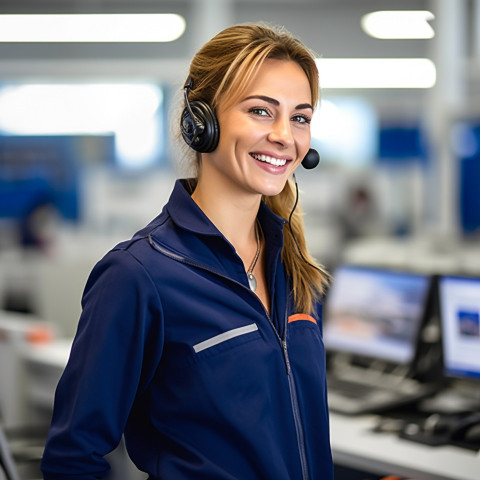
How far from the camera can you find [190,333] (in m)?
1.11

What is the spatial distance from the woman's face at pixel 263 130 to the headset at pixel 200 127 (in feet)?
0.06

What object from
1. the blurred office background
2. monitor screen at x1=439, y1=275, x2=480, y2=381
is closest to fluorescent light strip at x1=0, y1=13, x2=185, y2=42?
the blurred office background

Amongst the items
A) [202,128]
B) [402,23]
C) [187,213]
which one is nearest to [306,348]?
[187,213]

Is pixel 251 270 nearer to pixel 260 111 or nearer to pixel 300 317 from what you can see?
pixel 300 317

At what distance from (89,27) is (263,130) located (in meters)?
5.00

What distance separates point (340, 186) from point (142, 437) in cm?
663

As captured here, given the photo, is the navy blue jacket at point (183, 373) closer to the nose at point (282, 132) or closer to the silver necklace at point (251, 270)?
the silver necklace at point (251, 270)

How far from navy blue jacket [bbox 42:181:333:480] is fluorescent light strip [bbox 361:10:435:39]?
14.5 ft

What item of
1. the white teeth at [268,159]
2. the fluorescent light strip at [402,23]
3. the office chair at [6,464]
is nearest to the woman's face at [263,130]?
the white teeth at [268,159]

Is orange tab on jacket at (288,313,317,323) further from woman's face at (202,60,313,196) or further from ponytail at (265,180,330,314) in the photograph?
woman's face at (202,60,313,196)

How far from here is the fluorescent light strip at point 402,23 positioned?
580cm

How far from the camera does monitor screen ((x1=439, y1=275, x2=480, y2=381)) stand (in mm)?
2133

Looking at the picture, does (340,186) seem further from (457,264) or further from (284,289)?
(284,289)

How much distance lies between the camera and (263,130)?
1.17m
